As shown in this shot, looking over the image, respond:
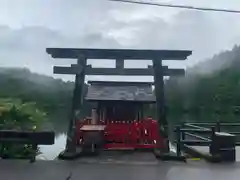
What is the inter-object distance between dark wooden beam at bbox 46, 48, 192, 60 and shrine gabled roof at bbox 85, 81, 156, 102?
2.25 metres

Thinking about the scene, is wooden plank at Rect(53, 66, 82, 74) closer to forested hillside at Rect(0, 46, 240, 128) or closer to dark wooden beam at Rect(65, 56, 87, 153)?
dark wooden beam at Rect(65, 56, 87, 153)

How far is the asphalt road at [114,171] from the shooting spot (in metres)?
6.59

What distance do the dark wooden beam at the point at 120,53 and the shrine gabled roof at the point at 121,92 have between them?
2253 millimetres

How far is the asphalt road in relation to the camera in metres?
6.59

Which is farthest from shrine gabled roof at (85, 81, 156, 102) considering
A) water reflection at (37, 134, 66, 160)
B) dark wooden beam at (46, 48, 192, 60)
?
water reflection at (37, 134, 66, 160)

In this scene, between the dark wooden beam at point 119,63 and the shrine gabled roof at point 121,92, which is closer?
the dark wooden beam at point 119,63

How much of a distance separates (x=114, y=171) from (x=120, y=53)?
5510mm

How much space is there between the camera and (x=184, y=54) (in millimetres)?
11562

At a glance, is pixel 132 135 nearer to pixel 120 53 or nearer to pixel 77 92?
pixel 77 92

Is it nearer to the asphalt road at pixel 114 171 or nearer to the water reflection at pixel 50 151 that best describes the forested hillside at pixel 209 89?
the water reflection at pixel 50 151

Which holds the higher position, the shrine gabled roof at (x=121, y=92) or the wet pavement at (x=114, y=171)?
the shrine gabled roof at (x=121, y=92)

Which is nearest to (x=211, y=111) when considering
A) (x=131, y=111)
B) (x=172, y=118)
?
(x=172, y=118)

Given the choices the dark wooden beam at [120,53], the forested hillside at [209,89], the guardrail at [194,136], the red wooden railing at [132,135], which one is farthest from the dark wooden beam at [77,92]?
the forested hillside at [209,89]

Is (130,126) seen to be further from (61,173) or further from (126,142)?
(61,173)
